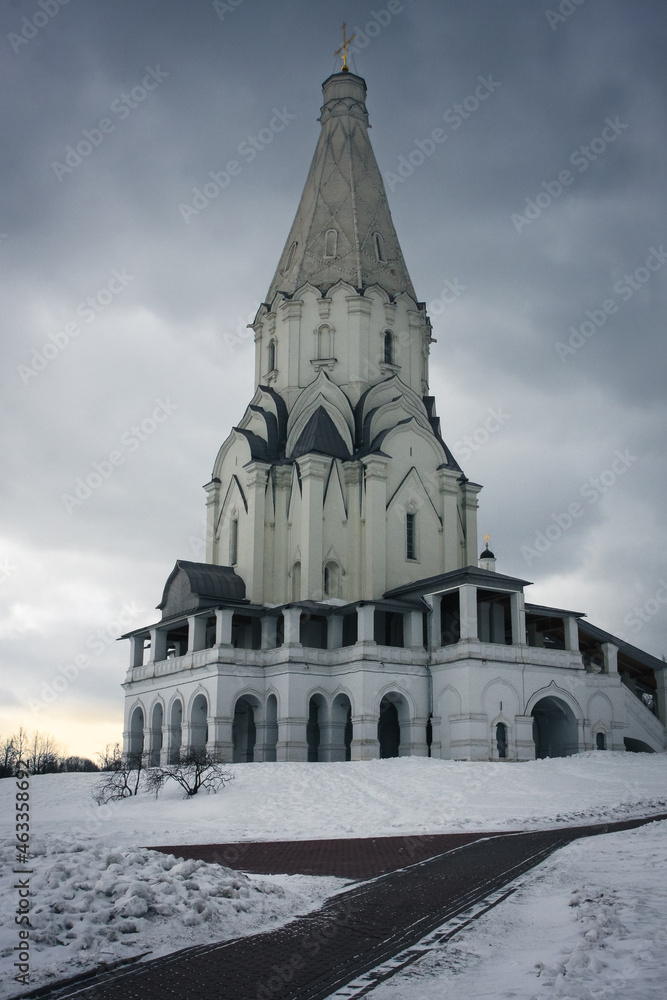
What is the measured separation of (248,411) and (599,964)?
122 ft

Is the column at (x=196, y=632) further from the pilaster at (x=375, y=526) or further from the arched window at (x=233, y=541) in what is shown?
the pilaster at (x=375, y=526)

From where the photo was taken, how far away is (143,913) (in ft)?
25.7

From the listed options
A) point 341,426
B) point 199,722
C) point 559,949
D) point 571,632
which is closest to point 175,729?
point 199,722

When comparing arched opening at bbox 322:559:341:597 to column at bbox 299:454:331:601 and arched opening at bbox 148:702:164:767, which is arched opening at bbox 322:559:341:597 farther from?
arched opening at bbox 148:702:164:767

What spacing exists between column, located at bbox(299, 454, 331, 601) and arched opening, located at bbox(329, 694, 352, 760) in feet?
13.7

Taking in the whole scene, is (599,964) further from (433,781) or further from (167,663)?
(167,663)

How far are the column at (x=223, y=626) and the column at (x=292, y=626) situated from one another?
2057mm

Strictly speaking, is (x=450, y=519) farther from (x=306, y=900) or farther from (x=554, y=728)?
(x=306, y=900)

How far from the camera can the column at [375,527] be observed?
1457 inches

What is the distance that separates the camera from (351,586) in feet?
123

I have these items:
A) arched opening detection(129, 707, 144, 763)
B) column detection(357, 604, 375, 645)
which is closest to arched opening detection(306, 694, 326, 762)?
column detection(357, 604, 375, 645)

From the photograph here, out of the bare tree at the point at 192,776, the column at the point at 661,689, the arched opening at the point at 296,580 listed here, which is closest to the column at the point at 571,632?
the column at the point at 661,689

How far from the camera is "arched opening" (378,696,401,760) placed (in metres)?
36.2

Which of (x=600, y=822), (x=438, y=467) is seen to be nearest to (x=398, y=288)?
(x=438, y=467)
